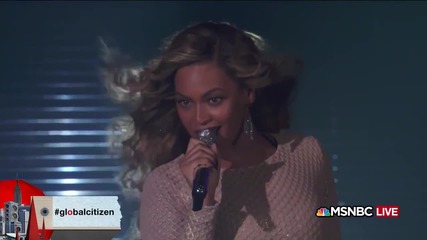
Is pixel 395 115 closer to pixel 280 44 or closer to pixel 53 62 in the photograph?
pixel 280 44

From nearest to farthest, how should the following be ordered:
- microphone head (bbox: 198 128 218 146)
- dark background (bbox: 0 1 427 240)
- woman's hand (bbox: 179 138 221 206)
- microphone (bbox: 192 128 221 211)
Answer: microphone (bbox: 192 128 221 211), woman's hand (bbox: 179 138 221 206), microphone head (bbox: 198 128 218 146), dark background (bbox: 0 1 427 240)

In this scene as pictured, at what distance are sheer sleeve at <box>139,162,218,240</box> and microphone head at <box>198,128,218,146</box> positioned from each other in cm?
19

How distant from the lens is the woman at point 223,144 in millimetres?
3307

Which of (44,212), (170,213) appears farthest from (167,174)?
(44,212)

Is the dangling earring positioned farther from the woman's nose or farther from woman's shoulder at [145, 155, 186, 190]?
woman's shoulder at [145, 155, 186, 190]

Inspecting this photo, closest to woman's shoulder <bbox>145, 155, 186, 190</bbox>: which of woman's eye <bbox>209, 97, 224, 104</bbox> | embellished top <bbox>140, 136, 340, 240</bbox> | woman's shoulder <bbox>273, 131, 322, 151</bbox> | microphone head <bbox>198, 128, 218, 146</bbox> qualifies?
embellished top <bbox>140, 136, 340, 240</bbox>

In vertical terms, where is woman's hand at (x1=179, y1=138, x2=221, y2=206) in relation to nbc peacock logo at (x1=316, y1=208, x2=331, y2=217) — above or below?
above

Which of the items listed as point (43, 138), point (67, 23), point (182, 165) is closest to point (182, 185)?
point (182, 165)

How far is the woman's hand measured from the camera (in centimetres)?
323

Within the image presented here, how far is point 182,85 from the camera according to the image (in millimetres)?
3453

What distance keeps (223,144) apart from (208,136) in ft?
0.31

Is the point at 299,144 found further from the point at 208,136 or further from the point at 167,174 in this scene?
the point at 167,174

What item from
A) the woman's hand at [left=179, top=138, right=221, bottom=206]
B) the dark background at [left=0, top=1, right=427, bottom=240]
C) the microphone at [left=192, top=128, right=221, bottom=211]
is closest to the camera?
the microphone at [left=192, top=128, right=221, bottom=211]

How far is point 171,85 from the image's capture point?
347cm
